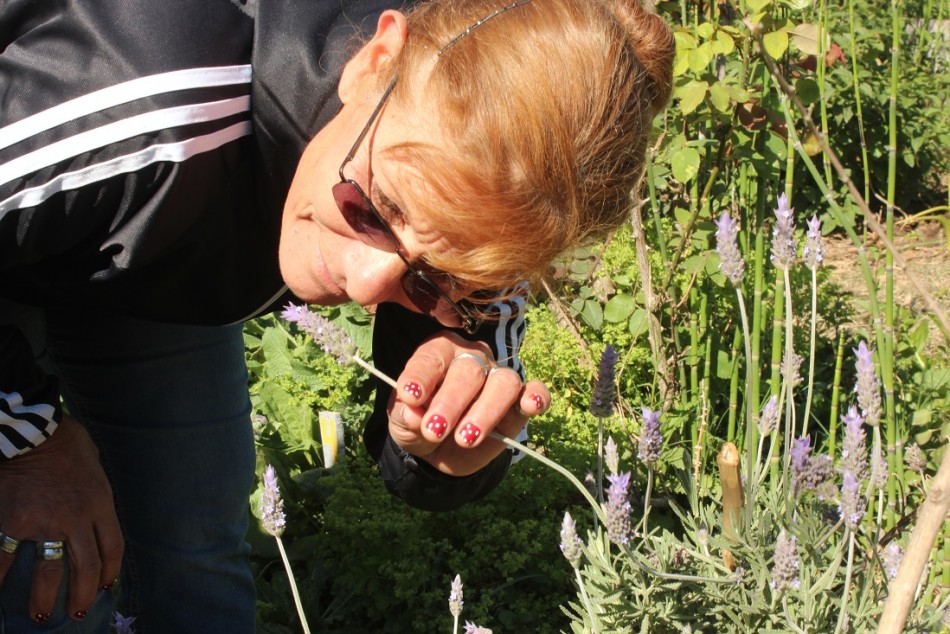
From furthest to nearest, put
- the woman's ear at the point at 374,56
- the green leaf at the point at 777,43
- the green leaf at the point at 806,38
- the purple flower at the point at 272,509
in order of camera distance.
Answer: the green leaf at the point at 806,38 < the green leaf at the point at 777,43 < the purple flower at the point at 272,509 < the woman's ear at the point at 374,56

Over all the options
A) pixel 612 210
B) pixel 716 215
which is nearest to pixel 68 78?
pixel 612 210

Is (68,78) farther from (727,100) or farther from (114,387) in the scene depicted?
(727,100)

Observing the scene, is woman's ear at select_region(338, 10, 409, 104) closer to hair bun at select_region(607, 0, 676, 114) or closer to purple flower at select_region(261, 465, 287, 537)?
hair bun at select_region(607, 0, 676, 114)

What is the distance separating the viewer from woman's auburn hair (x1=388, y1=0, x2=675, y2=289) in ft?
4.02

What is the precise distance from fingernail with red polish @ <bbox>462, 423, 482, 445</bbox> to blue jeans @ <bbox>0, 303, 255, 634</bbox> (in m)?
0.76

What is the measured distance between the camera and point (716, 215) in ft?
9.13

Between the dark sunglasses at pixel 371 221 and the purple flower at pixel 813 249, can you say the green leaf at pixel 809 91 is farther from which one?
the dark sunglasses at pixel 371 221

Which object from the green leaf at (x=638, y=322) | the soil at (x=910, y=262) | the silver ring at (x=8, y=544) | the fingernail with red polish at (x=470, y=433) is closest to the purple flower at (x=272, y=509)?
the fingernail with red polish at (x=470, y=433)

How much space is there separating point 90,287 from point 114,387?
0.34 m

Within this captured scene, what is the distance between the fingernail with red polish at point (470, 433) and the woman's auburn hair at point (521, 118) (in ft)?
0.62

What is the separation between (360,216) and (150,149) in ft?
0.90

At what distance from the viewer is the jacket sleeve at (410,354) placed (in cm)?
172

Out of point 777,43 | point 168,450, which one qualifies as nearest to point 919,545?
point 168,450

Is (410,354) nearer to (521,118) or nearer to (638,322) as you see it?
(521,118)
